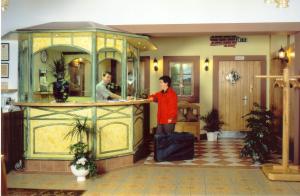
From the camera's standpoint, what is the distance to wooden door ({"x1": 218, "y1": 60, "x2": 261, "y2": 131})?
10742 mm

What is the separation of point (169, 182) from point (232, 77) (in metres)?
5.78

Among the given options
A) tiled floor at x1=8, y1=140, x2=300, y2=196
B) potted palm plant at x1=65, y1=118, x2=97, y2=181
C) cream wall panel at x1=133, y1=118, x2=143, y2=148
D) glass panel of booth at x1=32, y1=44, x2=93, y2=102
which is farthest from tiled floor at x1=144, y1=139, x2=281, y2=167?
glass panel of booth at x1=32, y1=44, x2=93, y2=102

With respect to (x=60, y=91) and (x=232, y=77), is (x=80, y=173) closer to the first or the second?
(x=60, y=91)

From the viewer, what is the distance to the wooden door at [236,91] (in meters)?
10.7

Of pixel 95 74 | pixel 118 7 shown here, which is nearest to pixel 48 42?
pixel 95 74

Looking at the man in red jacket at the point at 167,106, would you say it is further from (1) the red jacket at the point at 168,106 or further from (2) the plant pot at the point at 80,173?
(2) the plant pot at the point at 80,173

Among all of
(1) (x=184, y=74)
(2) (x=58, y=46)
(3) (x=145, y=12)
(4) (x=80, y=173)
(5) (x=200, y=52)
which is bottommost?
(4) (x=80, y=173)

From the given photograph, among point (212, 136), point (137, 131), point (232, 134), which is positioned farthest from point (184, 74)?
point (137, 131)

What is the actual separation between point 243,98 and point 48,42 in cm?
620

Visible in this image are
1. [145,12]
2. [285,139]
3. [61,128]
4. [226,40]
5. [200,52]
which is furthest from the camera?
[200,52]

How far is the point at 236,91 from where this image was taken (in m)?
10.8

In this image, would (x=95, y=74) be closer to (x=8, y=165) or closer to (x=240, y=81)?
(x=8, y=165)

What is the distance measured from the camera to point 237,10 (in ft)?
22.1

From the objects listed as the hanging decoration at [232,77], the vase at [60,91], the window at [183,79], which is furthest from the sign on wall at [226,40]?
the vase at [60,91]
